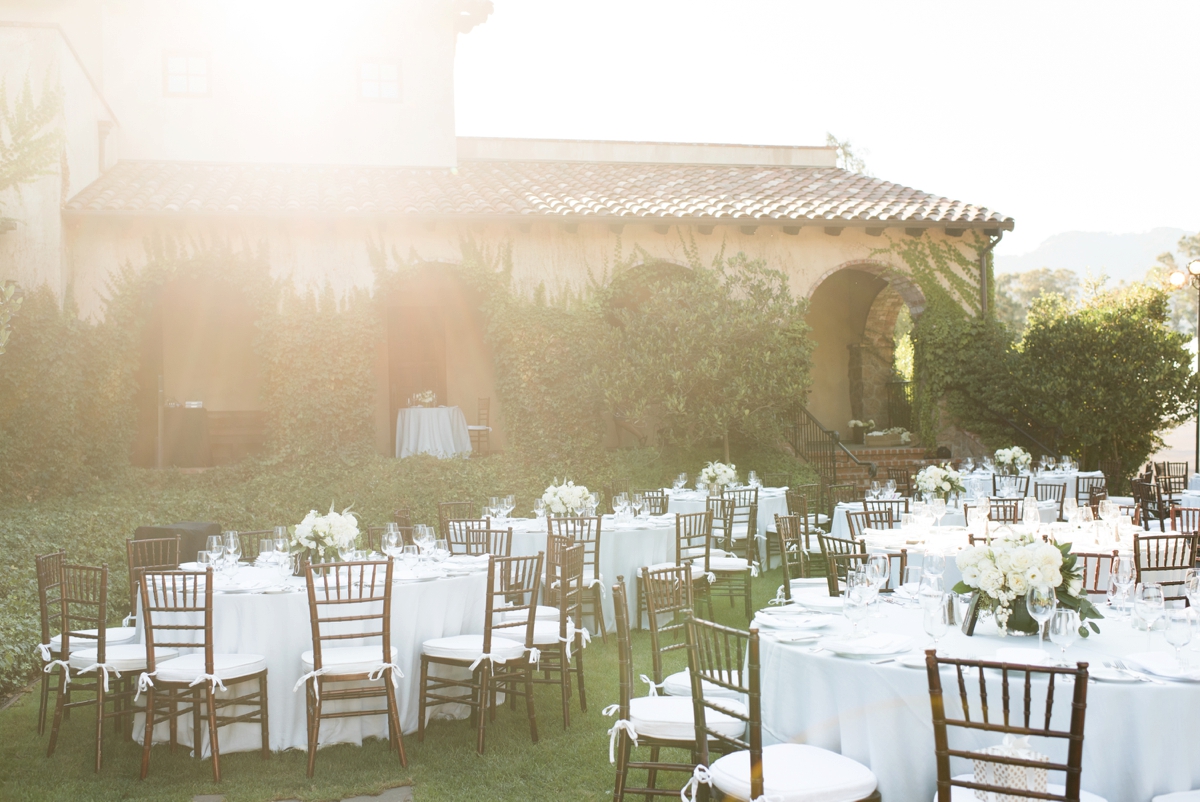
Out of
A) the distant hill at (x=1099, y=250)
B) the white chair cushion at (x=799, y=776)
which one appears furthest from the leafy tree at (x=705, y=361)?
the distant hill at (x=1099, y=250)

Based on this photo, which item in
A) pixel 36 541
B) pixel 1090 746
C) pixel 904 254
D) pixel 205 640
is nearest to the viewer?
pixel 1090 746

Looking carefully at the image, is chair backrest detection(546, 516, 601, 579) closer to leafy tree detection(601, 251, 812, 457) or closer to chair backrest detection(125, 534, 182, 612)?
chair backrest detection(125, 534, 182, 612)

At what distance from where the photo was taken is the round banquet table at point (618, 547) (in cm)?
834

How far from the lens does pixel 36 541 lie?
9.23m

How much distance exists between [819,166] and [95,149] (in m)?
13.6

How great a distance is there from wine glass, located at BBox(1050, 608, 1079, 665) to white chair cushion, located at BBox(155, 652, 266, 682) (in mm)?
3967

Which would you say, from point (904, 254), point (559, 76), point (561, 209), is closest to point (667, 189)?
point (561, 209)

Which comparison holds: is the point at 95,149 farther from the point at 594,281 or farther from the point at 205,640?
the point at 205,640

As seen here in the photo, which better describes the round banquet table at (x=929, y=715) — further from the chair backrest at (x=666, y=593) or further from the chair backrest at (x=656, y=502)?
the chair backrest at (x=656, y=502)

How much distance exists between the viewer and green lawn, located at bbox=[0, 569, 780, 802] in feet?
15.9

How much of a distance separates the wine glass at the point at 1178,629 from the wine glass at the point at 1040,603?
39cm

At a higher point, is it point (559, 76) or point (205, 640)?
point (559, 76)

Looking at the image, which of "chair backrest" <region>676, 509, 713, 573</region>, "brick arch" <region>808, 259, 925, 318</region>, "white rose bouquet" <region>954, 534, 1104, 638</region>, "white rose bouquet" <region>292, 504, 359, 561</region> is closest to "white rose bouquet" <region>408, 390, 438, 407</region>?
"brick arch" <region>808, 259, 925, 318</region>

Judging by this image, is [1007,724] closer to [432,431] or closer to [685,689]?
[685,689]
